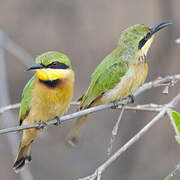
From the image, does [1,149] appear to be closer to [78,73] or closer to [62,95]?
[78,73]

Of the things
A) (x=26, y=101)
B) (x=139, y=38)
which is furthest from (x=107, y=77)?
(x=26, y=101)

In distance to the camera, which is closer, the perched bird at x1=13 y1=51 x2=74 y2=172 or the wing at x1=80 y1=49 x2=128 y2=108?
the perched bird at x1=13 y1=51 x2=74 y2=172

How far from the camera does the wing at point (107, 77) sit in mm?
2738

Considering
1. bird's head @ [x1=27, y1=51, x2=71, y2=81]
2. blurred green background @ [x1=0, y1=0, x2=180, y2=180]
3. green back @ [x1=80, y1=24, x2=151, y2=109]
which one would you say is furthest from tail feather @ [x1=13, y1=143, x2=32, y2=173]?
blurred green background @ [x1=0, y1=0, x2=180, y2=180]

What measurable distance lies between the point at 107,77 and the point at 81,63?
2.93m

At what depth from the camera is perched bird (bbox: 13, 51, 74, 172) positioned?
247cm

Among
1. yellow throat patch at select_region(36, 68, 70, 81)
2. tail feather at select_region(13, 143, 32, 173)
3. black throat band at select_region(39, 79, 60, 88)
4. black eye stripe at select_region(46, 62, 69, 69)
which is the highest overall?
black eye stripe at select_region(46, 62, 69, 69)

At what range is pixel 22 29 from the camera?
18.7 ft

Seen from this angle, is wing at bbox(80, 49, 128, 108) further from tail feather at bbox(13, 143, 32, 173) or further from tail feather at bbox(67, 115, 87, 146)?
tail feather at bbox(13, 143, 32, 173)

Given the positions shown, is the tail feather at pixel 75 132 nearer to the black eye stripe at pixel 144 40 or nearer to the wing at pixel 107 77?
the wing at pixel 107 77

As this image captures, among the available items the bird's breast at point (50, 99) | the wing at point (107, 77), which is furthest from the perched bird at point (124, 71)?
the bird's breast at point (50, 99)

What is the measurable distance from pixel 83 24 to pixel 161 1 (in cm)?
168

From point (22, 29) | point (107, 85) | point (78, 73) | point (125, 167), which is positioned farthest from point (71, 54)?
point (107, 85)

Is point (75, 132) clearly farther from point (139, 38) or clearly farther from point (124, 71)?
point (139, 38)
